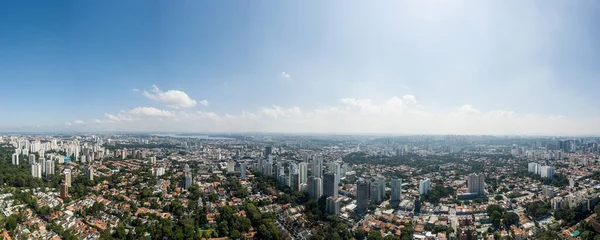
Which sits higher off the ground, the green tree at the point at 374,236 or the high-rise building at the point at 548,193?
the high-rise building at the point at 548,193

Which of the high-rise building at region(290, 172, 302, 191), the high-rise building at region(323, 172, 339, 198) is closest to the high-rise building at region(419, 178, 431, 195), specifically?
the high-rise building at region(323, 172, 339, 198)

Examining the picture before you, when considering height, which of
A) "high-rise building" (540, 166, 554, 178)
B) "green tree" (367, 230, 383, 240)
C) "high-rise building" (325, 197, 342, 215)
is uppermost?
"high-rise building" (540, 166, 554, 178)

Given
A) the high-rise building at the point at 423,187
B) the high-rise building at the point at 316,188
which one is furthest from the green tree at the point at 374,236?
the high-rise building at the point at 423,187

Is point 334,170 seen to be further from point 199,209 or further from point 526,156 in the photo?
point 526,156

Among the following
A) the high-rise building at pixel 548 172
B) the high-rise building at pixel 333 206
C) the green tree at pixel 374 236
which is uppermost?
the high-rise building at pixel 548 172

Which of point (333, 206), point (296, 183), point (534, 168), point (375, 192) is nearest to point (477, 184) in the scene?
point (375, 192)

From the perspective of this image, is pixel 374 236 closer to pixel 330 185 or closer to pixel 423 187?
pixel 330 185

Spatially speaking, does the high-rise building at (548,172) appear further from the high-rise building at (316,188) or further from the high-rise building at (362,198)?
the high-rise building at (316,188)

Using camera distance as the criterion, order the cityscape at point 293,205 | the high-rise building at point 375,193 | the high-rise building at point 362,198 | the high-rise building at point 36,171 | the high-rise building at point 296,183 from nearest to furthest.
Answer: the cityscape at point 293,205 < the high-rise building at point 362,198 < the high-rise building at point 375,193 < the high-rise building at point 296,183 < the high-rise building at point 36,171

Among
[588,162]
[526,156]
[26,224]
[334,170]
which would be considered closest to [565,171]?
[588,162]

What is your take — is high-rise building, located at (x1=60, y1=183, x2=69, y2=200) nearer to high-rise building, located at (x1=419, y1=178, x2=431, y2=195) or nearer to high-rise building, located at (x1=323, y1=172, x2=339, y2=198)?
high-rise building, located at (x1=323, y1=172, x2=339, y2=198)
